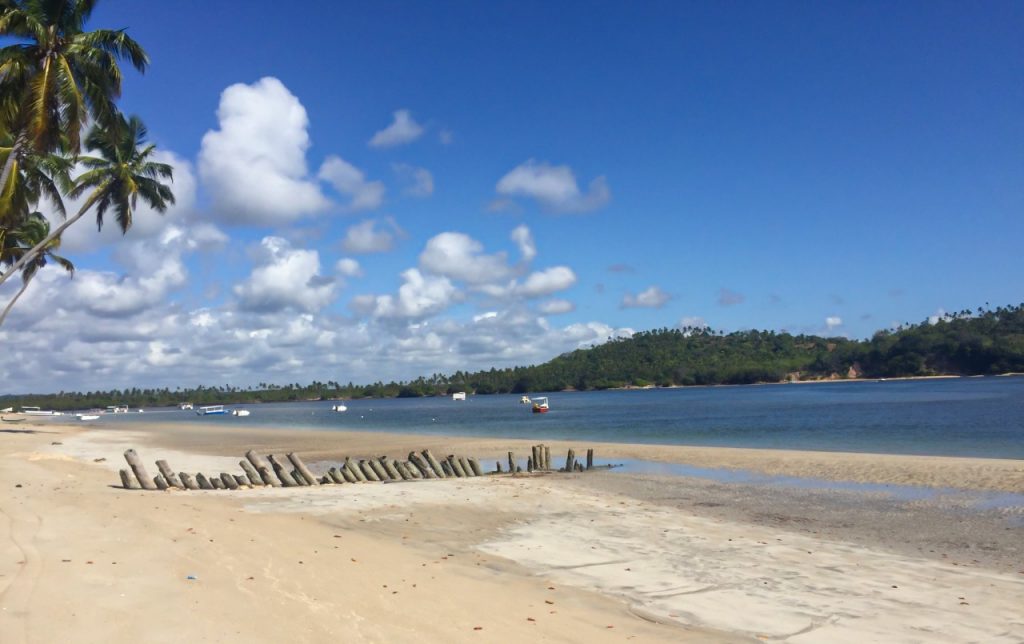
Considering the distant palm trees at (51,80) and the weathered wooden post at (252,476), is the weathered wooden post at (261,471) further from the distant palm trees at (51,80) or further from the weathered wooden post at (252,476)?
the distant palm trees at (51,80)

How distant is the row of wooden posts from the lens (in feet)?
66.7

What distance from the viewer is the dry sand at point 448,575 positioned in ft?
25.7

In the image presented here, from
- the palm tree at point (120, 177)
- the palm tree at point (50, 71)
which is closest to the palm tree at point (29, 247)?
the palm tree at point (120, 177)

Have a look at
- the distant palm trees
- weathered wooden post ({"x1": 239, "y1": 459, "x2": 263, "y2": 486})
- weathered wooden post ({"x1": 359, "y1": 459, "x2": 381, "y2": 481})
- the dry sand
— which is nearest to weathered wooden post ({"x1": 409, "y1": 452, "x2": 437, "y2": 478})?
weathered wooden post ({"x1": 359, "y1": 459, "x2": 381, "y2": 481})

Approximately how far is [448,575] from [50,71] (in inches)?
795

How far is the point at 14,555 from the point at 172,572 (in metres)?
2.17

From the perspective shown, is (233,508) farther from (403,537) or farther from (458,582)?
(458,582)

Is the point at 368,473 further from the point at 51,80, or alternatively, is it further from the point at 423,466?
the point at 51,80

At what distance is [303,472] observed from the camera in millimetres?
22688

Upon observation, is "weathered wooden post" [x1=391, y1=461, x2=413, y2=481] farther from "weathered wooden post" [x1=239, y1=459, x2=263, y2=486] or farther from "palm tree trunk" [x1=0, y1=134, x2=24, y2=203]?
"palm tree trunk" [x1=0, y1=134, x2=24, y2=203]

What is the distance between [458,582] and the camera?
10344 millimetres

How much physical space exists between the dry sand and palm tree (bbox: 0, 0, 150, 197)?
10139 mm

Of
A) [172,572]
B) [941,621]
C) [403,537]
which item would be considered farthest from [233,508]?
[941,621]

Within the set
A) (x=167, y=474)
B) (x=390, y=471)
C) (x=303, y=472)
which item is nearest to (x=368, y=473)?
(x=390, y=471)
